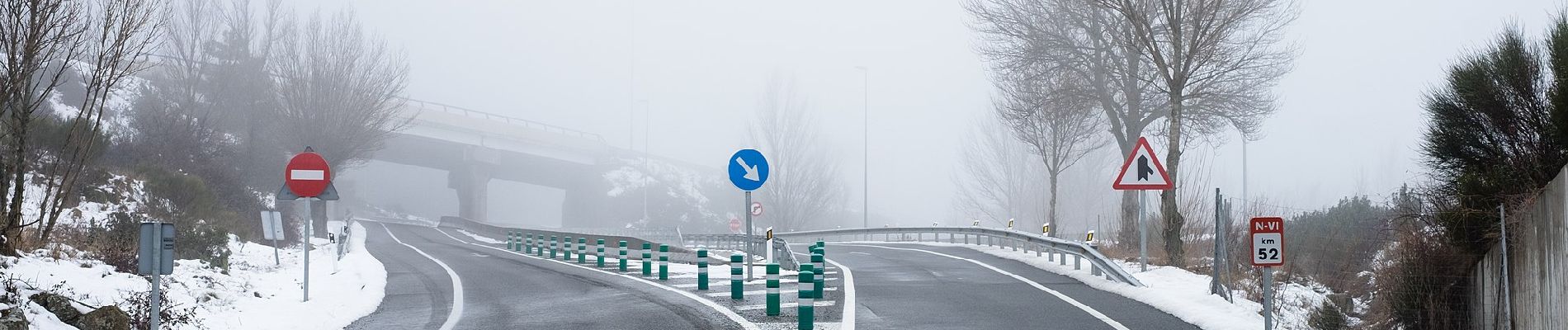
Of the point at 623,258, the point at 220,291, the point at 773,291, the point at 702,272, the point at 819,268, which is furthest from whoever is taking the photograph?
the point at 623,258

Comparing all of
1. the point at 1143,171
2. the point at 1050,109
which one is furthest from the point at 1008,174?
the point at 1143,171

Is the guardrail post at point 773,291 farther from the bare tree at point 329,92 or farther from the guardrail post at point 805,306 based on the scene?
the bare tree at point 329,92

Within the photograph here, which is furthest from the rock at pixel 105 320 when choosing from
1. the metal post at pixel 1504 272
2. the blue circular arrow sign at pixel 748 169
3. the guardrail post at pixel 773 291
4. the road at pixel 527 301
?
the metal post at pixel 1504 272

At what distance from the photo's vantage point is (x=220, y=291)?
12.8 m

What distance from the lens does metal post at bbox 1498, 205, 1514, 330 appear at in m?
9.05

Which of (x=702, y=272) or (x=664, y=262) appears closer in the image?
(x=702, y=272)

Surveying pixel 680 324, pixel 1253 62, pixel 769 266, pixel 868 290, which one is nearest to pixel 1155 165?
pixel 868 290

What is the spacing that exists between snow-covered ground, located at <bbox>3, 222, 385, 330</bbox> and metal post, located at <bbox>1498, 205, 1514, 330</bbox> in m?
10.4

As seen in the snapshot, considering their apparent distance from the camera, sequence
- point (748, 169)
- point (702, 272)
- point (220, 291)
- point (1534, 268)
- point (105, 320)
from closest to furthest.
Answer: point (1534, 268) → point (105, 320) → point (220, 291) → point (702, 272) → point (748, 169)

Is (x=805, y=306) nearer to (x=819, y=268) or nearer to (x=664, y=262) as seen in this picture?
(x=819, y=268)

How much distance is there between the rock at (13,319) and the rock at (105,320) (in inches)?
25.8

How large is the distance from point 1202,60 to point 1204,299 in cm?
705

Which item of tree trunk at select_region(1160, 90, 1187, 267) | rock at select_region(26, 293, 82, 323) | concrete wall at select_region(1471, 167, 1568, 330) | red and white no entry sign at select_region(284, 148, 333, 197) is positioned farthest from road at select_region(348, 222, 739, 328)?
tree trunk at select_region(1160, 90, 1187, 267)

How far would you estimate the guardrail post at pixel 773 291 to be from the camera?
456 inches
